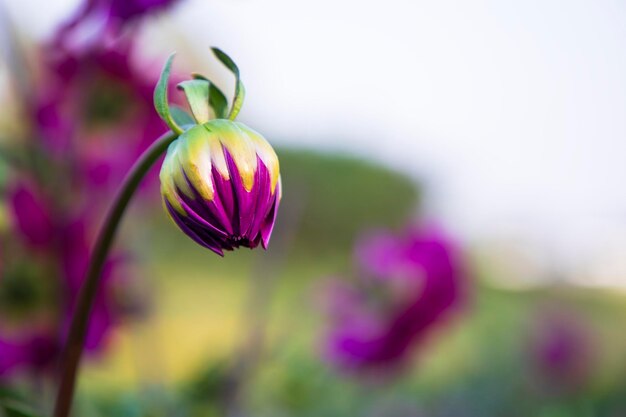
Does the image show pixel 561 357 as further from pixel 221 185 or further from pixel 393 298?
pixel 221 185

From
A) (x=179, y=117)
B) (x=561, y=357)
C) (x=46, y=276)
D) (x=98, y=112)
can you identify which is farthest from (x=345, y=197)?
(x=179, y=117)

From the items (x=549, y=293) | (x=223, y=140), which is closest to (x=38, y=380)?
(x=223, y=140)

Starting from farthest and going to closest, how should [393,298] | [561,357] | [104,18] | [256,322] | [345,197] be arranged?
[345,197] < [561,357] < [393,298] < [256,322] < [104,18]

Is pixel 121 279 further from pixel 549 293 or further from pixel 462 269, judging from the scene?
pixel 549 293

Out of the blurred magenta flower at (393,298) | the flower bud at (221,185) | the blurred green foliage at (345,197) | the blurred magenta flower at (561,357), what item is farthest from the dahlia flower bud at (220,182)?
the blurred green foliage at (345,197)

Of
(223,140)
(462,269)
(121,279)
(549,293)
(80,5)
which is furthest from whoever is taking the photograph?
(549,293)

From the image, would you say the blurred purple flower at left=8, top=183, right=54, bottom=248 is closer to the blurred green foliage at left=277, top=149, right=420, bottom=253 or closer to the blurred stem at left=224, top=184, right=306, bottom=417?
the blurred stem at left=224, top=184, right=306, bottom=417
